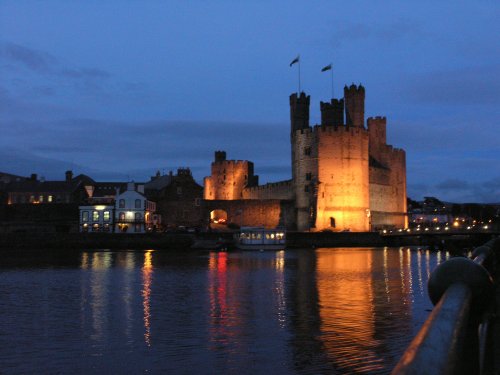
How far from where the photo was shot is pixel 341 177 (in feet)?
212

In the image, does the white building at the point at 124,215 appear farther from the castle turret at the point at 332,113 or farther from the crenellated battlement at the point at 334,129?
the castle turret at the point at 332,113

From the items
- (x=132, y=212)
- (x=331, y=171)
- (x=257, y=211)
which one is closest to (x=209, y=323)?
(x=331, y=171)

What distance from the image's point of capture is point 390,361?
34.9 feet

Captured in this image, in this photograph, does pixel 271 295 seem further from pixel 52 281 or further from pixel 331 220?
pixel 331 220

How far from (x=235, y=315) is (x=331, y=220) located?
49062mm

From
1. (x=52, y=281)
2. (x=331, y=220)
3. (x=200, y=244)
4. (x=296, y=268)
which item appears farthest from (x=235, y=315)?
(x=331, y=220)

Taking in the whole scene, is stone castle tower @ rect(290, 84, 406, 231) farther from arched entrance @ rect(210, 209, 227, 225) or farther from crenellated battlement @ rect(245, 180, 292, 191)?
arched entrance @ rect(210, 209, 227, 225)

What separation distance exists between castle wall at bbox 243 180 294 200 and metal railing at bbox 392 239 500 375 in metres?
64.2

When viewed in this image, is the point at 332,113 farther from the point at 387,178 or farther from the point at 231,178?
the point at 231,178

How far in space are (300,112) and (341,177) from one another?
888 centimetres

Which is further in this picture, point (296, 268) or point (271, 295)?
point (296, 268)

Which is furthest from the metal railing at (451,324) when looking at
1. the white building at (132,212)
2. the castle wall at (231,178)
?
the castle wall at (231,178)

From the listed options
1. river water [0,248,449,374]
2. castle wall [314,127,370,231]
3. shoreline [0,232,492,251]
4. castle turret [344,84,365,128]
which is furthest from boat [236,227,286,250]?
river water [0,248,449,374]

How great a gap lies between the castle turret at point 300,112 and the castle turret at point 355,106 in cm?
418
